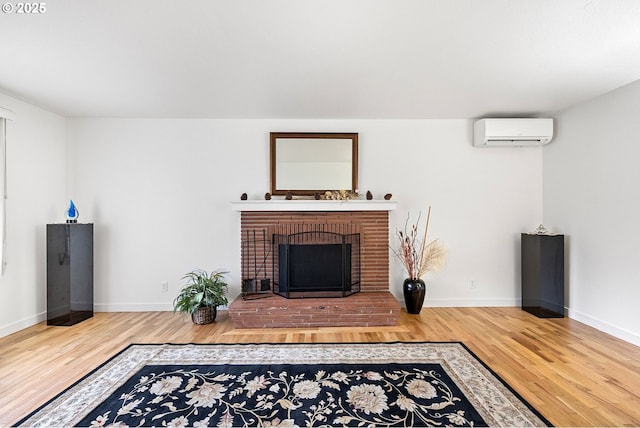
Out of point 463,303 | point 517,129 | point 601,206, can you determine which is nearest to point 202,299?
point 463,303

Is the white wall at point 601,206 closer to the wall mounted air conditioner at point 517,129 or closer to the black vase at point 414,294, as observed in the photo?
the wall mounted air conditioner at point 517,129

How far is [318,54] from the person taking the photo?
237cm

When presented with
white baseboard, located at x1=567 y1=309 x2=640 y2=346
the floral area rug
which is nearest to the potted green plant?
the floral area rug

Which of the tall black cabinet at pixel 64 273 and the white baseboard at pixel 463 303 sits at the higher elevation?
the tall black cabinet at pixel 64 273

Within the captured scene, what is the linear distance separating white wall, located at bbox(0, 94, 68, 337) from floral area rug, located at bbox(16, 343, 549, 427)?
170 cm

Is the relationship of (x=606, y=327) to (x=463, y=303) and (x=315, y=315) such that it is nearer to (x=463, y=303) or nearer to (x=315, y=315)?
(x=463, y=303)

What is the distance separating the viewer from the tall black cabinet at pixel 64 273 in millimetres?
→ 3475

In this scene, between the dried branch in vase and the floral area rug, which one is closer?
the floral area rug

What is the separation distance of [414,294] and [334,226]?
131cm

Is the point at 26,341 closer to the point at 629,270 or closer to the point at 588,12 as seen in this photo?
the point at 588,12

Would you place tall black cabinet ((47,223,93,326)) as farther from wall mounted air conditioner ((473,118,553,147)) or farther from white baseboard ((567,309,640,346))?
white baseboard ((567,309,640,346))

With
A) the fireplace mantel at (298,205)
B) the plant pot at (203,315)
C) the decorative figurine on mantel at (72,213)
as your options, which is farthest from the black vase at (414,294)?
the decorative figurine on mantel at (72,213)

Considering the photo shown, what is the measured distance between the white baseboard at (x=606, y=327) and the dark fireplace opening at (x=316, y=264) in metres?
2.57

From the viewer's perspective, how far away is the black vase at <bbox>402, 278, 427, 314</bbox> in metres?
3.75
